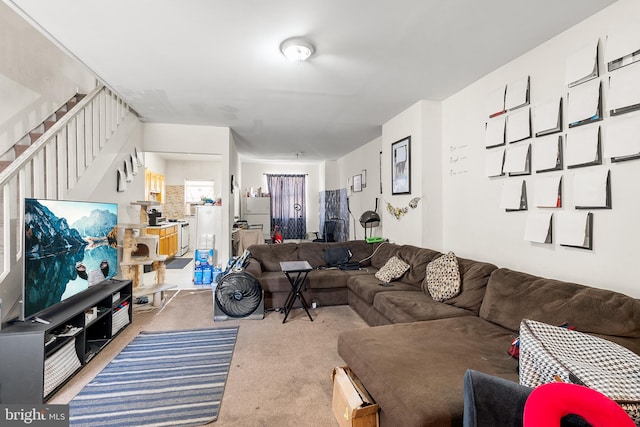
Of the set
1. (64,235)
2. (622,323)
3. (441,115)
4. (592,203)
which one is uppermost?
(441,115)

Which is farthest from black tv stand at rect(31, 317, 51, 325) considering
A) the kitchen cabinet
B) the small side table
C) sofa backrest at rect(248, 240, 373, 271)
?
the kitchen cabinet

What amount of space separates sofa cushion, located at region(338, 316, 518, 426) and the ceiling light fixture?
217 centimetres

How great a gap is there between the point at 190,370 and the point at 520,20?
11.4 feet

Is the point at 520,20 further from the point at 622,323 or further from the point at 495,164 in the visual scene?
the point at 622,323

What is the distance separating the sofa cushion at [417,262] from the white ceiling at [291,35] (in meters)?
1.82

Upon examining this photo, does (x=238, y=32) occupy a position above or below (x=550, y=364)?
above

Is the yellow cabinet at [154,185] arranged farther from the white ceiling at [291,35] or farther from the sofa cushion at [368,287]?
the sofa cushion at [368,287]

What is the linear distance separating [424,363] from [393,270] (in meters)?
1.83

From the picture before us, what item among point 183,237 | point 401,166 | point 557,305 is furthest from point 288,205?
point 557,305

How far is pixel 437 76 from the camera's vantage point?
9.43 ft

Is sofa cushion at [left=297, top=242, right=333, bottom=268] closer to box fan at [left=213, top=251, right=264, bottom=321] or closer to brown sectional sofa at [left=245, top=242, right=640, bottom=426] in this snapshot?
box fan at [left=213, top=251, right=264, bottom=321]

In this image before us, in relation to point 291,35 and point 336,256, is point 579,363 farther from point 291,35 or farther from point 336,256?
point 336,256

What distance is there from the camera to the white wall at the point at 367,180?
5277 mm

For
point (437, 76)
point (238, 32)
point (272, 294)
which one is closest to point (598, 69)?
point (437, 76)
